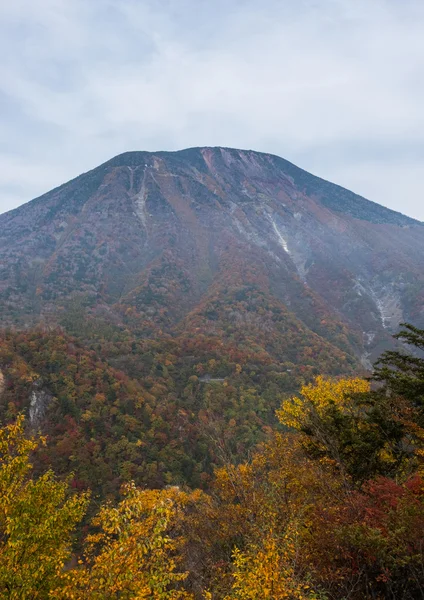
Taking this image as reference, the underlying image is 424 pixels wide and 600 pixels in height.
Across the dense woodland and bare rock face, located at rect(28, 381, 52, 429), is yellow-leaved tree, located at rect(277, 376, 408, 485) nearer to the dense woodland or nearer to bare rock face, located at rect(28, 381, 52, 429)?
the dense woodland

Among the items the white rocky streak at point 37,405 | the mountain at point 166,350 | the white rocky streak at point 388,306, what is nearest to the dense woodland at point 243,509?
the white rocky streak at point 37,405

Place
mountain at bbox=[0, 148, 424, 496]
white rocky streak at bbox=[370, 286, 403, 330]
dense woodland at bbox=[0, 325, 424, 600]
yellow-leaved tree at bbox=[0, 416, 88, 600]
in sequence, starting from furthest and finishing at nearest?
white rocky streak at bbox=[370, 286, 403, 330], mountain at bbox=[0, 148, 424, 496], yellow-leaved tree at bbox=[0, 416, 88, 600], dense woodland at bbox=[0, 325, 424, 600]

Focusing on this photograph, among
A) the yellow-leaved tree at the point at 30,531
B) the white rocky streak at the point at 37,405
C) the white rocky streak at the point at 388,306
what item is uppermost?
the yellow-leaved tree at the point at 30,531

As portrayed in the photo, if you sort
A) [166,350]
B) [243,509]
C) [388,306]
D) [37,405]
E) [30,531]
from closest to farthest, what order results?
[30,531], [243,509], [37,405], [166,350], [388,306]

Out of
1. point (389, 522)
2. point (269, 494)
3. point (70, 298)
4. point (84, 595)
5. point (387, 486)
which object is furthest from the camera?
point (70, 298)

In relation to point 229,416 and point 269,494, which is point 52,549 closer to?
point 269,494

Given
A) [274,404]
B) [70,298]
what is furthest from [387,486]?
[70,298]

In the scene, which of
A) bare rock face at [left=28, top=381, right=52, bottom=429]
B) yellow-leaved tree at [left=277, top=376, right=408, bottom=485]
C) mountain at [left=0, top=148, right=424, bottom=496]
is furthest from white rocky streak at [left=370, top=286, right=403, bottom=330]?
yellow-leaved tree at [left=277, top=376, right=408, bottom=485]

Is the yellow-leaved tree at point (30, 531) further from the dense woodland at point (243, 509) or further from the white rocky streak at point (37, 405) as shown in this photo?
the white rocky streak at point (37, 405)

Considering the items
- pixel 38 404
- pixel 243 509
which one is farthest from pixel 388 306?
pixel 243 509

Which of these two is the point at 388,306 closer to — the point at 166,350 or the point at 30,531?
the point at 166,350

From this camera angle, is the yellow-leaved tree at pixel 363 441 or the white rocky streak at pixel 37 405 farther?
the white rocky streak at pixel 37 405
